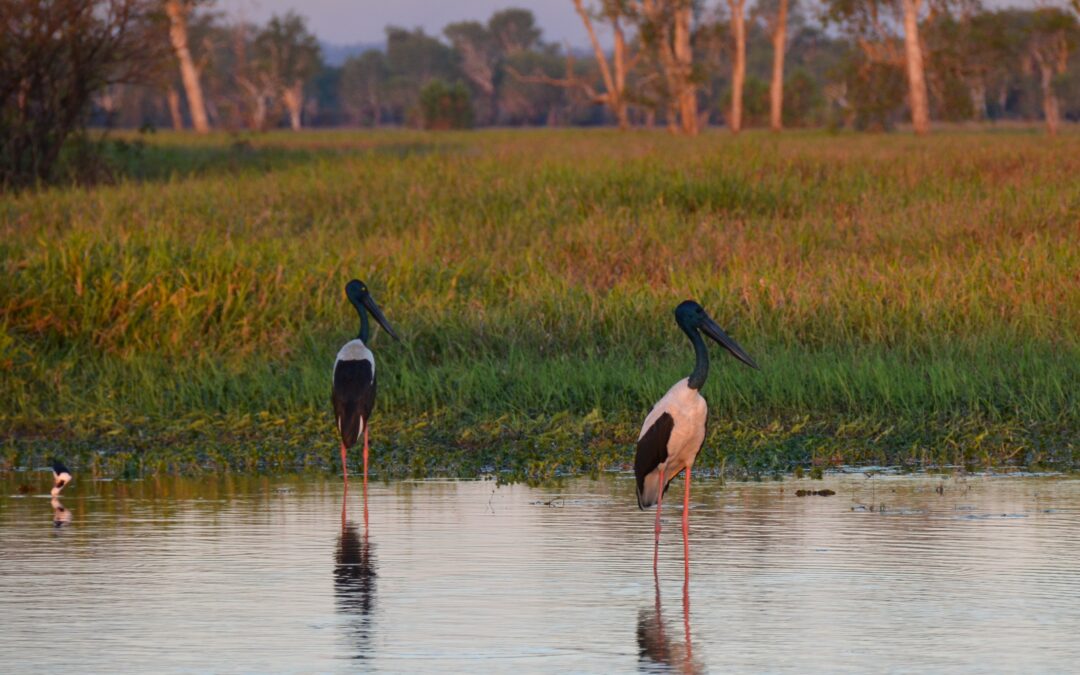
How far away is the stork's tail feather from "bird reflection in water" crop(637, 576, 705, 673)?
1.45 meters

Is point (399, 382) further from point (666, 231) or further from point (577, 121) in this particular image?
point (577, 121)

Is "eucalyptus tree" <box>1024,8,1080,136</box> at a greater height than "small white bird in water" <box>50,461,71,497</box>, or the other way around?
"eucalyptus tree" <box>1024,8,1080,136</box>

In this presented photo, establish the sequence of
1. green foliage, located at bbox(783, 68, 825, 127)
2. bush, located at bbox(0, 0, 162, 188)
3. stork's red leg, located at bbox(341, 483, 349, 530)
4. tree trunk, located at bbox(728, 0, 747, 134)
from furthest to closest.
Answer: green foliage, located at bbox(783, 68, 825, 127) < tree trunk, located at bbox(728, 0, 747, 134) < bush, located at bbox(0, 0, 162, 188) < stork's red leg, located at bbox(341, 483, 349, 530)

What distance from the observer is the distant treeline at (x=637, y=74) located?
5878 cm

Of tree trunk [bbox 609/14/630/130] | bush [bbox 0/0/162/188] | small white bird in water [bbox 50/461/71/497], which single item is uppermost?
tree trunk [bbox 609/14/630/130]

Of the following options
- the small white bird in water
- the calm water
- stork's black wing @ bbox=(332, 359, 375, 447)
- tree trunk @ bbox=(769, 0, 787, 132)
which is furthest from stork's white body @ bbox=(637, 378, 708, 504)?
tree trunk @ bbox=(769, 0, 787, 132)

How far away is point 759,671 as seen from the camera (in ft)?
18.5

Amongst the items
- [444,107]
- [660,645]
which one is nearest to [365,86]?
[444,107]

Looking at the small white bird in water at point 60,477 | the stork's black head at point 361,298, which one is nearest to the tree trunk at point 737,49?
the stork's black head at point 361,298

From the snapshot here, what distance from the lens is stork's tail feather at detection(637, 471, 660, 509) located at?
8195 mm

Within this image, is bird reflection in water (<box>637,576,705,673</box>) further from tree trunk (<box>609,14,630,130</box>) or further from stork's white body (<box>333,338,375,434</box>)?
tree trunk (<box>609,14,630,130</box>)

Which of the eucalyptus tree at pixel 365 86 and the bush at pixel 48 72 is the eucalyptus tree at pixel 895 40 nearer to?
the bush at pixel 48 72

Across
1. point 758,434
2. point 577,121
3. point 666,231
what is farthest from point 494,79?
point 758,434

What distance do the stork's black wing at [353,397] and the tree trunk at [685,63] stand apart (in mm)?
48594
